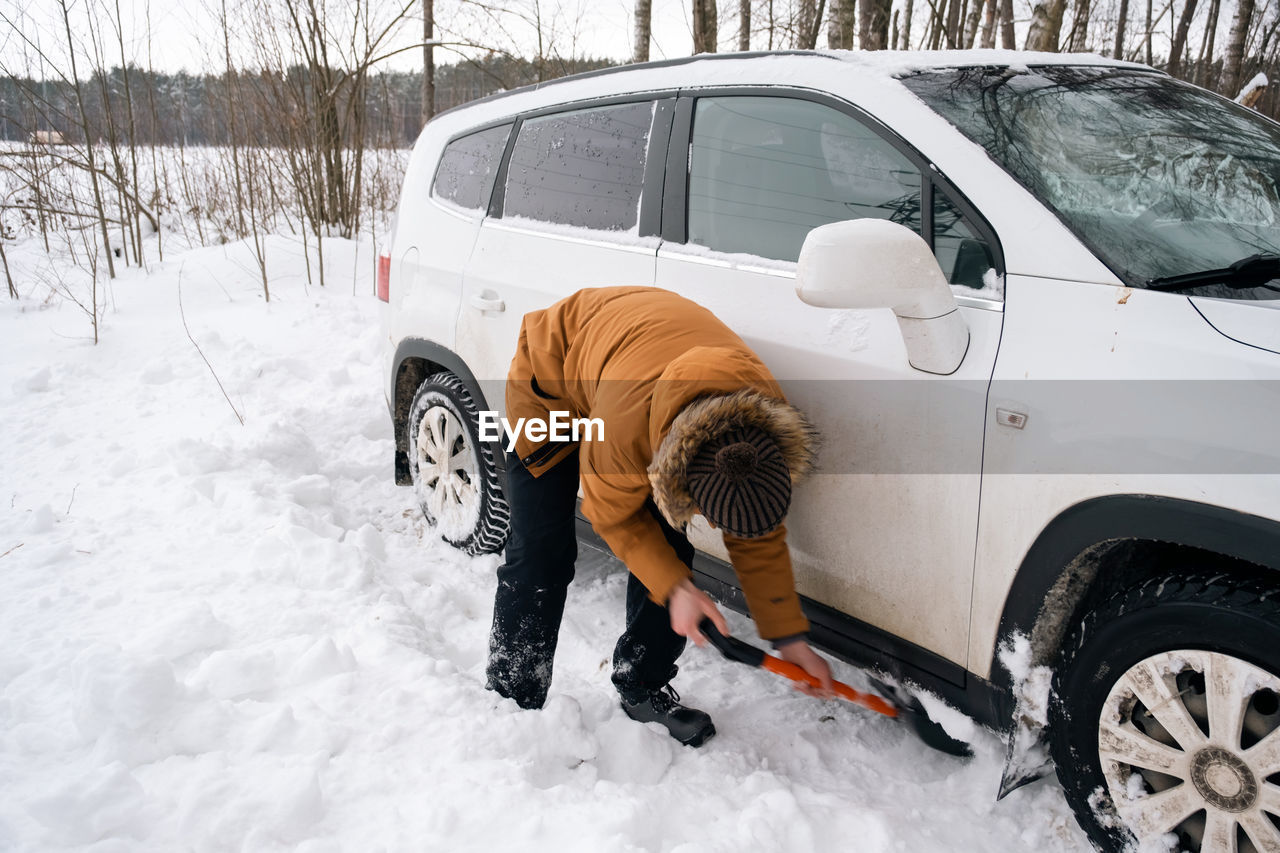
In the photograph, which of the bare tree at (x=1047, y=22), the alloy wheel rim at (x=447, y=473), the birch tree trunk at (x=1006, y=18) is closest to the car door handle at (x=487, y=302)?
the alloy wheel rim at (x=447, y=473)

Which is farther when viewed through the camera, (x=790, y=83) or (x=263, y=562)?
(x=263, y=562)

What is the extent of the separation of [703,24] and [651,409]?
24.9ft

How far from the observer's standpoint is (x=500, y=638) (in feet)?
7.61

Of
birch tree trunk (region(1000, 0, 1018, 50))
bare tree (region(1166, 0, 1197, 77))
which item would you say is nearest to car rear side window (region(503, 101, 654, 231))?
birch tree trunk (region(1000, 0, 1018, 50))

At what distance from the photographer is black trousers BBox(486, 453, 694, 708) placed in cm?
225

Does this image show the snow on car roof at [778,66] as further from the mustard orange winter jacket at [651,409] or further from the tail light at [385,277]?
the tail light at [385,277]

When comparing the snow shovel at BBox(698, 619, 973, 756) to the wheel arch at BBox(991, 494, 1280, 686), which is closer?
the wheel arch at BBox(991, 494, 1280, 686)

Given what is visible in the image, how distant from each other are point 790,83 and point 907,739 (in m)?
1.93

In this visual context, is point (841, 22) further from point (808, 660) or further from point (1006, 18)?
point (1006, 18)

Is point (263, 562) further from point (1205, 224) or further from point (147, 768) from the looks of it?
point (1205, 224)

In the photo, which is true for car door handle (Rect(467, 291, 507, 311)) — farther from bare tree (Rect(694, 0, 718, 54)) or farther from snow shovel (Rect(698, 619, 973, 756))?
bare tree (Rect(694, 0, 718, 54))

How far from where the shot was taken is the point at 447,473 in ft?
10.9

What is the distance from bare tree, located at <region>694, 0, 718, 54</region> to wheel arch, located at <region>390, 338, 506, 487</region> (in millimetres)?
5930

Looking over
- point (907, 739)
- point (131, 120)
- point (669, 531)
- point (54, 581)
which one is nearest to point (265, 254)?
point (131, 120)
